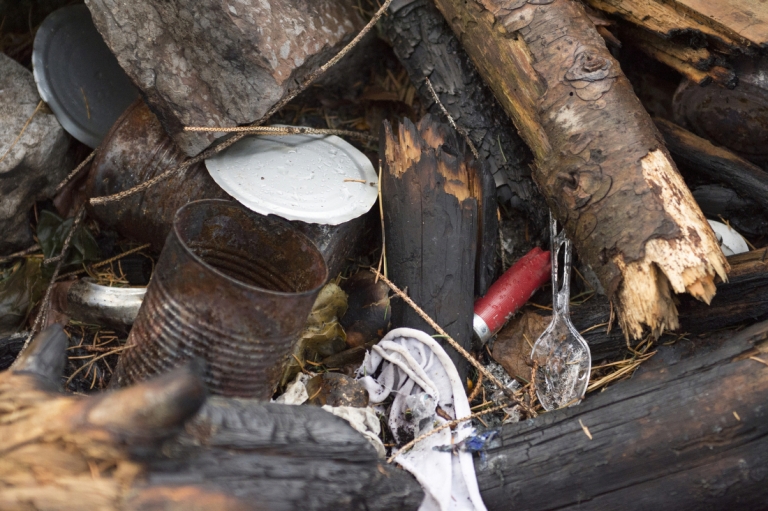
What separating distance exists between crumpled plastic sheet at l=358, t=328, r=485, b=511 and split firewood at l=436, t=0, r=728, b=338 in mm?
664

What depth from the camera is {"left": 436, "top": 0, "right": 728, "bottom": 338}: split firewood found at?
1.94 meters

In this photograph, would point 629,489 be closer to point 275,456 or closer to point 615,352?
point 615,352

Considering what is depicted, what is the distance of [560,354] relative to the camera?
2393mm

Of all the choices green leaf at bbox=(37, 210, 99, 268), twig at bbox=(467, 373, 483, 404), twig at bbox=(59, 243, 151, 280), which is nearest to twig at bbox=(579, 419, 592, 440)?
twig at bbox=(467, 373, 483, 404)

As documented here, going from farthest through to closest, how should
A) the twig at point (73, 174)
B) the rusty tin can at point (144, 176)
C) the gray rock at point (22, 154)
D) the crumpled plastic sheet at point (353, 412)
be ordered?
the twig at point (73, 174) < the gray rock at point (22, 154) < the rusty tin can at point (144, 176) < the crumpled plastic sheet at point (353, 412)

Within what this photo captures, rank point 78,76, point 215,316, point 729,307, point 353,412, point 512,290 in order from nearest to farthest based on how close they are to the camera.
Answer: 1. point 215,316
2. point 353,412
3. point 729,307
4. point 512,290
5. point 78,76

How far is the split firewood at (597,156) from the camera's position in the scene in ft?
6.38

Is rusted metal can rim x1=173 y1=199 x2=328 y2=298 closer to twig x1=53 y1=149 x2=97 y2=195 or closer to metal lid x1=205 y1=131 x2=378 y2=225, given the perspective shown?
metal lid x1=205 y1=131 x2=378 y2=225

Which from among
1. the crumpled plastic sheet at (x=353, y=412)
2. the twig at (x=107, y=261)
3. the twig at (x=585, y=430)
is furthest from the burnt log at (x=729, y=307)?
the twig at (x=107, y=261)

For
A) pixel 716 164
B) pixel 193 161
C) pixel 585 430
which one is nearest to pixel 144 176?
pixel 193 161

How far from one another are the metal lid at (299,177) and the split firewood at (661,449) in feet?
3.55

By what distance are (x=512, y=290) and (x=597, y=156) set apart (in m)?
0.67

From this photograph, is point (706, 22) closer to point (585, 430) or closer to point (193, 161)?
point (585, 430)

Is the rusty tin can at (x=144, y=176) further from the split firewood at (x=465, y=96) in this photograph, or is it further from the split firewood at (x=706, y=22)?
the split firewood at (x=706, y=22)
